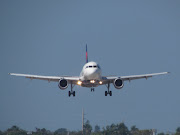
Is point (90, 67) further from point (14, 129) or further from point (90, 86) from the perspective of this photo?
point (14, 129)

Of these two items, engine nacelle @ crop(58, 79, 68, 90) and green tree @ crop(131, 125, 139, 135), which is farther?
green tree @ crop(131, 125, 139, 135)

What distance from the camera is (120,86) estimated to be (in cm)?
6838

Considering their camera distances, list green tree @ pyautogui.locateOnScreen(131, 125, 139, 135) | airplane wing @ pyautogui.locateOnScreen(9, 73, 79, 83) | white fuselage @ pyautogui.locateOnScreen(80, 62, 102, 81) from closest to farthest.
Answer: white fuselage @ pyautogui.locateOnScreen(80, 62, 102, 81), airplane wing @ pyautogui.locateOnScreen(9, 73, 79, 83), green tree @ pyautogui.locateOnScreen(131, 125, 139, 135)

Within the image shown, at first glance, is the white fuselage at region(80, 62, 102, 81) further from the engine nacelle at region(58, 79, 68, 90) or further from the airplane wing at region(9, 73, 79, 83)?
the engine nacelle at region(58, 79, 68, 90)

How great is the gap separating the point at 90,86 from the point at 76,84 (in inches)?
164

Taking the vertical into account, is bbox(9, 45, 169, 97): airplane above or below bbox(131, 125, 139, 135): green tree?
above

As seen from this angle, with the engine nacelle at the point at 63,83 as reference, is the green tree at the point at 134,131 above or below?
below

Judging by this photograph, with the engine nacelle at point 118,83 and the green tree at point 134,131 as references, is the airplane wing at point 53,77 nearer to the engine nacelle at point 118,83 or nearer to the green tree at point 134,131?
the engine nacelle at point 118,83

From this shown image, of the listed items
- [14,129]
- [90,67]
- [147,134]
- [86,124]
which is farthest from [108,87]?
[86,124]

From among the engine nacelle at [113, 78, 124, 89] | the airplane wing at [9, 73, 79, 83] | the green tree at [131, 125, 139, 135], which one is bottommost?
the green tree at [131, 125, 139, 135]

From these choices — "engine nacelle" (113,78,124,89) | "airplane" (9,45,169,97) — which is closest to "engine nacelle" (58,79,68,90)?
"airplane" (9,45,169,97)

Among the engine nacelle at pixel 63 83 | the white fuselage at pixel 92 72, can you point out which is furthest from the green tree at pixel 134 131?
the white fuselage at pixel 92 72

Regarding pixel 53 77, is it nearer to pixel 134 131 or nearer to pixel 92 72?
pixel 92 72

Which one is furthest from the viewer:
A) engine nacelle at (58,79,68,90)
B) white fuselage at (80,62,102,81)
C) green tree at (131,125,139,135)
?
green tree at (131,125,139,135)
